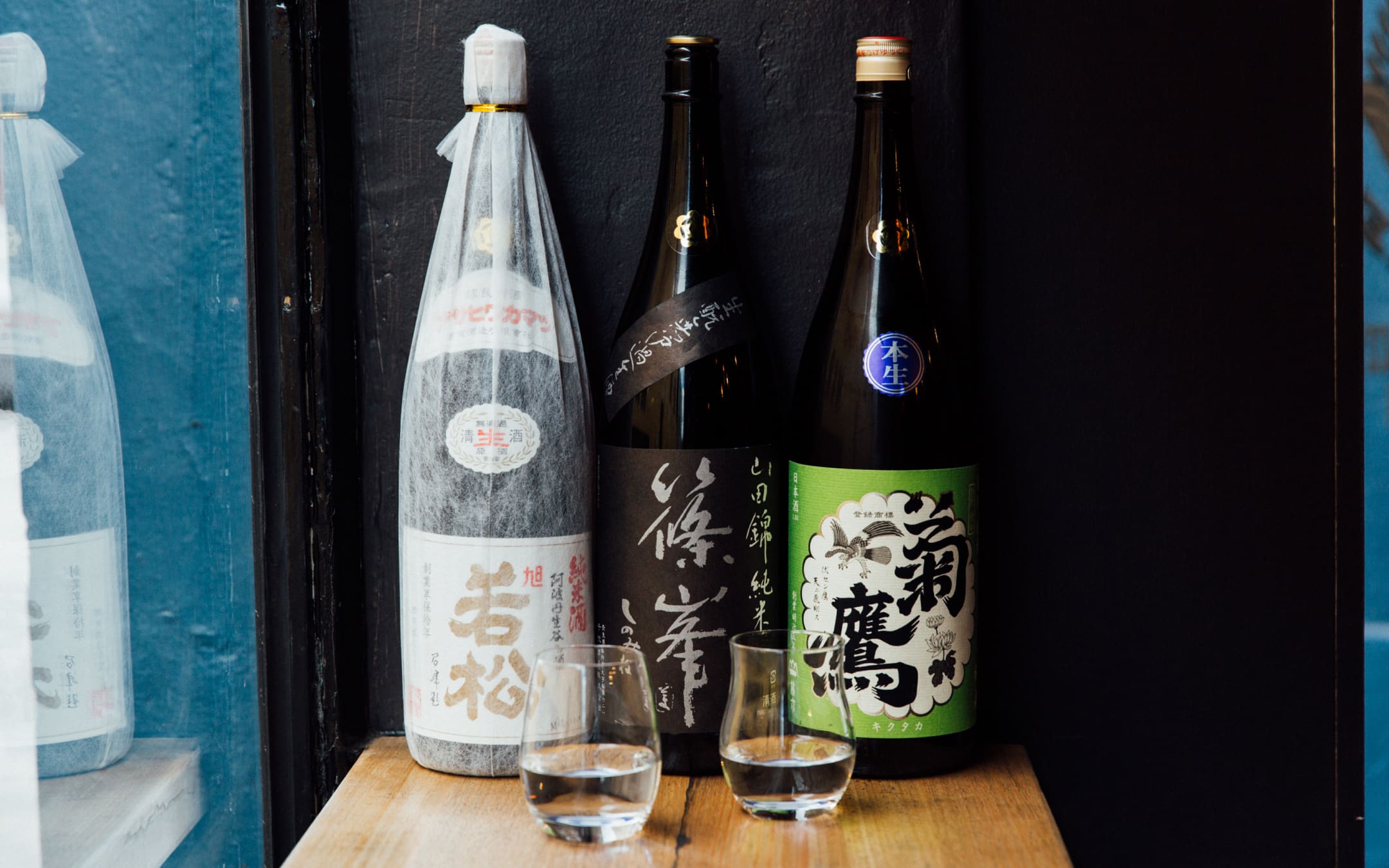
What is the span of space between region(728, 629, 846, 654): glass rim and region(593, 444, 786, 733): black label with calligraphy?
0.05 metres

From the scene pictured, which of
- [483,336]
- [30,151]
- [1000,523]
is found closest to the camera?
[30,151]

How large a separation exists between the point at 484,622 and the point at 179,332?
283 millimetres

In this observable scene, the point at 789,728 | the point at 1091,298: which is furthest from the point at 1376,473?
the point at 789,728

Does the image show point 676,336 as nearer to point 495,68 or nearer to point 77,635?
point 495,68

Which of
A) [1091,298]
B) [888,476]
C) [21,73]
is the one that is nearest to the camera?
[21,73]

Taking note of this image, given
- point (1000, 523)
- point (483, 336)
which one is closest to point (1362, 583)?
point (1000, 523)

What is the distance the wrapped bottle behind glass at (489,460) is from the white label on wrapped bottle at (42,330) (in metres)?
0.20

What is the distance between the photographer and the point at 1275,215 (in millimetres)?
871

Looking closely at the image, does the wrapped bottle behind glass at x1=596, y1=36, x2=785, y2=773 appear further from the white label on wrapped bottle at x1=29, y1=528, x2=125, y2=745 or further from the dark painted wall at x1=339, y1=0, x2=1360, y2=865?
the white label on wrapped bottle at x1=29, y1=528, x2=125, y2=745

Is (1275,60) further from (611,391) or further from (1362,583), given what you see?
(611,391)

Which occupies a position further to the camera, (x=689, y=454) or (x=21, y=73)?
(x=689, y=454)

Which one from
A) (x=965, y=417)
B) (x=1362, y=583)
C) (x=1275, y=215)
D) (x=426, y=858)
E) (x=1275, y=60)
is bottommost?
(x=426, y=858)

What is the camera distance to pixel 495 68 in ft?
2.48

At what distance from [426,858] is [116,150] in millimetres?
459
